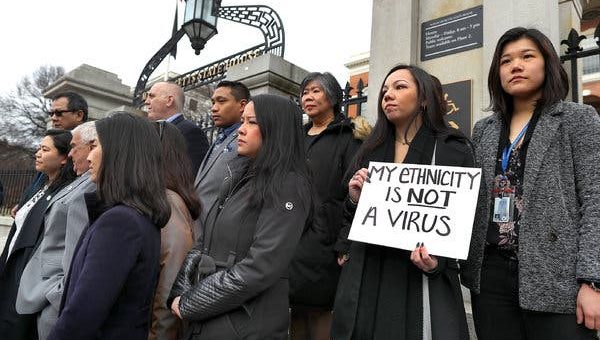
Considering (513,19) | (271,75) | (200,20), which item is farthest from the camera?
(200,20)

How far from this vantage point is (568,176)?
191cm

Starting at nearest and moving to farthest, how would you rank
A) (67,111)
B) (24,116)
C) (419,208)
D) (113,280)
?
→ 1. (113,280)
2. (419,208)
3. (67,111)
4. (24,116)

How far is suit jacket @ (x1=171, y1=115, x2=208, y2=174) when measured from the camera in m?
4.36

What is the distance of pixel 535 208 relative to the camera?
74.9 inches

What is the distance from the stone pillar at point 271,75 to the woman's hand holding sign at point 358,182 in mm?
3584

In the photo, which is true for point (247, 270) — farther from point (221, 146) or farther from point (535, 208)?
point (221, 146)

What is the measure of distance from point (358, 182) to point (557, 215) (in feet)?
2.96

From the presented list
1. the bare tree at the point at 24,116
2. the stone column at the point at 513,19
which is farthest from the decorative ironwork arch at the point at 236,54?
the bare tree at the point at 24,116

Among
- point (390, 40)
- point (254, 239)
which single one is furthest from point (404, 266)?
point (390, 40)

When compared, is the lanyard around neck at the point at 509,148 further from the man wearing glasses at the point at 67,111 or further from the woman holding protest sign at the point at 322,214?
the man wearing glasses at the point at 67,111

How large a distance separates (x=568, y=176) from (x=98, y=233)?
2122 mm

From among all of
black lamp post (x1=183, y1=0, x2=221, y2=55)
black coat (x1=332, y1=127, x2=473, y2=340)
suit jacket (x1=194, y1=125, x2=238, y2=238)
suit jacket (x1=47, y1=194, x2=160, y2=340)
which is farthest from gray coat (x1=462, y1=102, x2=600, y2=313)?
black lamp post (x1=183, y1=0, x2=221, y2=55)

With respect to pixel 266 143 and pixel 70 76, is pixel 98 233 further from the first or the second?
pixel 70 76

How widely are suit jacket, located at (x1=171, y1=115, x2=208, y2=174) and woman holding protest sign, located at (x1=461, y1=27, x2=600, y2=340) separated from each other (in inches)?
115
